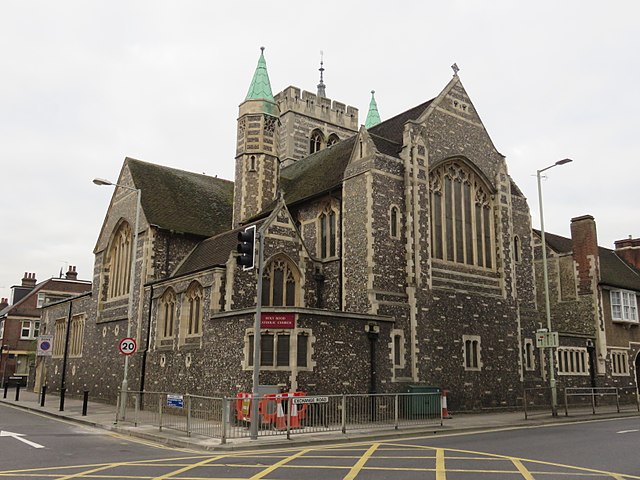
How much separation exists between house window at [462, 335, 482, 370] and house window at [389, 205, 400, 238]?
18.7ft

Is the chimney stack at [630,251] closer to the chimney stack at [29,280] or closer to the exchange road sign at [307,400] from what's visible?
the exchange road sign at [307,400]

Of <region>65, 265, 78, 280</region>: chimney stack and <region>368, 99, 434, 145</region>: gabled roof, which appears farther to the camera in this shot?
<region>65, 265, 78, 280</region>: chimney stack

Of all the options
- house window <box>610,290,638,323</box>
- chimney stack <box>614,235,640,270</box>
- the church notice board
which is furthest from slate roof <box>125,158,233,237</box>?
chimney stack <box>614,235,640,270</box>

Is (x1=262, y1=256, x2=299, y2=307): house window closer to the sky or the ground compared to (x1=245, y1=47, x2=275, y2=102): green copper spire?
closer to the ground

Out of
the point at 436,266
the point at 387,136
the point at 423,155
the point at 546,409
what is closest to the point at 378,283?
the point at 436,266

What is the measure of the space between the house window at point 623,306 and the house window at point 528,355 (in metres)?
8.86

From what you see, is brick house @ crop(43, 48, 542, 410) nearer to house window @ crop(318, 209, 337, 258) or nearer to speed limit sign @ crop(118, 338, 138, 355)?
house window @ crop(318, 209, 337, 258)

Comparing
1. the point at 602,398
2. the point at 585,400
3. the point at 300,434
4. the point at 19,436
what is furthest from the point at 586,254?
the point at 19,436

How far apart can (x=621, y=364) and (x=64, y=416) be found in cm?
3031

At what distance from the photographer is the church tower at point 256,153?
33.2 meters

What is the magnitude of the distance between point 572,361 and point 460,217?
1070cm

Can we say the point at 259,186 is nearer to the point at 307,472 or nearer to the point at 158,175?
the point at 158,175

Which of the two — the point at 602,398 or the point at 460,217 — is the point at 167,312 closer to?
the point at 460,217

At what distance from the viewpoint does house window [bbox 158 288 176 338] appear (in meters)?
27.1
